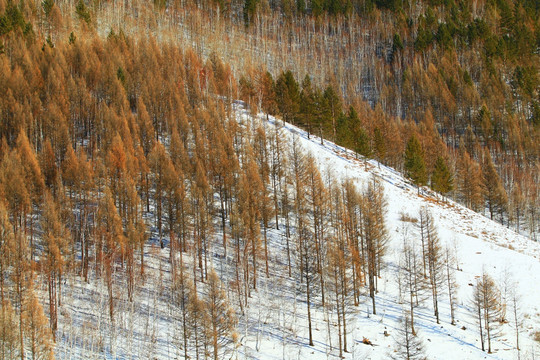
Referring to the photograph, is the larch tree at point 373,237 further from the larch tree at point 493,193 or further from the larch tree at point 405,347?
the larch tree at point 493,193

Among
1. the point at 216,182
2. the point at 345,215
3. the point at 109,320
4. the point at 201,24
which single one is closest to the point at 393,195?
the point at 345,215

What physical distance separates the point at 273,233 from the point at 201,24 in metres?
122

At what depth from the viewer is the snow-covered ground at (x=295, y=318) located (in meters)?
32.8

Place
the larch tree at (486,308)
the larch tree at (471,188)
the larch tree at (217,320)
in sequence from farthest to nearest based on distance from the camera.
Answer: the larch tree at (471,188)
the larch tree at (486,308)
the larch tree at (217,320)

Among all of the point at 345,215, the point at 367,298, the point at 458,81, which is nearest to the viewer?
the point at 367,298

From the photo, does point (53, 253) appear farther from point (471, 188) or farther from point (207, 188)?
point (471, 188)

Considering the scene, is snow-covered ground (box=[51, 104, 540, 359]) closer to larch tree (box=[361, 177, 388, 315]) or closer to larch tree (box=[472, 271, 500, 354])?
larch tree (box=[472, 271, 500, 354])

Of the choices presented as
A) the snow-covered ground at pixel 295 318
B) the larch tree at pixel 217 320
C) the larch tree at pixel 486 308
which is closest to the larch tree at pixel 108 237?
the snow-covered ground at pixel 295 318

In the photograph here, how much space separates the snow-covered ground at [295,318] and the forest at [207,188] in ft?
1.24

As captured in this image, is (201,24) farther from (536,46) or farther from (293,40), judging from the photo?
(536,46)

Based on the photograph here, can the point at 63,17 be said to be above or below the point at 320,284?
above

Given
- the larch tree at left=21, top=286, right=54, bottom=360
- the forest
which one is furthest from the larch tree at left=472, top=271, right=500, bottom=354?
the larch tree at left=21, top=286, right=54, bottom=360

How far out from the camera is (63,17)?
4466 inches

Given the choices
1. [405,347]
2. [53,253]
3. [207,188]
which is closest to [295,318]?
[405,347]
